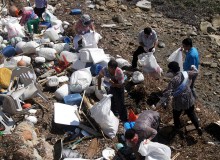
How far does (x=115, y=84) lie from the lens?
707 cm

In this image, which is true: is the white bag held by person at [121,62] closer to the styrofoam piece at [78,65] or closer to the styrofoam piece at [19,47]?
the styrofoam piece at [78,65]

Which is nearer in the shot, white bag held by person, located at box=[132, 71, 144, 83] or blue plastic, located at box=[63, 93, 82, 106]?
blue plastic, located at box=[63, 93, 82, 106]

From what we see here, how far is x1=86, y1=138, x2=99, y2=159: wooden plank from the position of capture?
266 inches

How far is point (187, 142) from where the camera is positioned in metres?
7.06

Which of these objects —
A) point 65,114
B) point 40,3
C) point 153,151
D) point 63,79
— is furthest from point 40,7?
point 153,151

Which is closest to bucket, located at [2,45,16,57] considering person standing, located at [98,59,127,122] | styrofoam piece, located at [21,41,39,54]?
styrofoam piece, located at [21,41,39,54]

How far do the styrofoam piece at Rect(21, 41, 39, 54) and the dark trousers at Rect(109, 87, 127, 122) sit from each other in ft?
8.29

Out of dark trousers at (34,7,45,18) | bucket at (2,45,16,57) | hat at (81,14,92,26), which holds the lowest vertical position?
bucket at (2,45,16,57)

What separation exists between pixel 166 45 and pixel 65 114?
3.86m

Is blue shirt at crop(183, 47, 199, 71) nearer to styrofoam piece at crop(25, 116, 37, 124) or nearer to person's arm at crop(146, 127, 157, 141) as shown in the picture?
person's arm at crop(146, 127, 157, 141)

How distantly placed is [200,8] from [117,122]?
5946mm

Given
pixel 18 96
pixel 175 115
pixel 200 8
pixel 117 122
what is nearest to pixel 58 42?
pixel 18 96

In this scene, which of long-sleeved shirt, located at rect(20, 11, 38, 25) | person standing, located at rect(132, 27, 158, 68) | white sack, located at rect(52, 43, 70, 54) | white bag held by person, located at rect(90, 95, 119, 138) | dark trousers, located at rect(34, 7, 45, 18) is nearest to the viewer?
white bag held by person, located at rect(90, 95, 119, 138)

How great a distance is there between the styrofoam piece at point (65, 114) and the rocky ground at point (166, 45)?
22 centimetres
